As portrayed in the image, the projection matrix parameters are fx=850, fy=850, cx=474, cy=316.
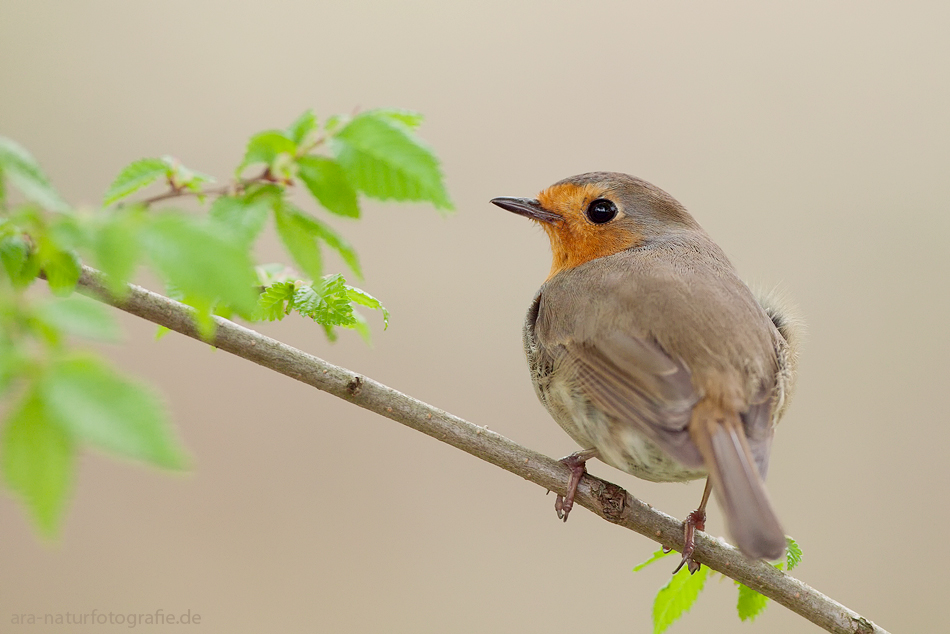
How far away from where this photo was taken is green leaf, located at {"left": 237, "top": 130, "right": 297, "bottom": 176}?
49.4 inches

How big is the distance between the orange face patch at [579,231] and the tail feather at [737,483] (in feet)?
3.25

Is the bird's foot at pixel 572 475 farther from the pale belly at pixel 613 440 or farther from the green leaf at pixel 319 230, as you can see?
the green leaf at pixel 319 230

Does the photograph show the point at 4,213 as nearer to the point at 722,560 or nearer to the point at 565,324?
the point at 565,324

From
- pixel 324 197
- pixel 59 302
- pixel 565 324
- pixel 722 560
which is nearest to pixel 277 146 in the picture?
pixel 324 197

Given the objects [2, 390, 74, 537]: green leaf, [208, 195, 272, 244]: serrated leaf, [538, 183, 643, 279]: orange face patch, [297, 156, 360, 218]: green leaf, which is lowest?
[2, 390, 74, 537]: green leaf

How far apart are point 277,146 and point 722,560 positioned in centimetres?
159

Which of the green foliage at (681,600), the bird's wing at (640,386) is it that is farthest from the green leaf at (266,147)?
the green foliage at (681,600)

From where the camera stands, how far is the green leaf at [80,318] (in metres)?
0.83

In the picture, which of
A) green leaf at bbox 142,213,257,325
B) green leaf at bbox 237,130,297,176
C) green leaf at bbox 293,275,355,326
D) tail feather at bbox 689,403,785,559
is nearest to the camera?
green leaf at bbox 142,213,257,325

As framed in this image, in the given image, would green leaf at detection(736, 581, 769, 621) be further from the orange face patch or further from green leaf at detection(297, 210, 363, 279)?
green leaf at detection(297, 210, 363, 279)

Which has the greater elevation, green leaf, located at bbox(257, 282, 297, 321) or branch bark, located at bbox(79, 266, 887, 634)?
green leaf, located at bbox(257, 282, 297, 321)

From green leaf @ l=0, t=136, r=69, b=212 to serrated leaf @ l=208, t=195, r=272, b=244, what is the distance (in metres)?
0.20

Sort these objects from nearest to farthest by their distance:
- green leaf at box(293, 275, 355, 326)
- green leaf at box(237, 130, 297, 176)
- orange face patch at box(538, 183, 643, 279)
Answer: green leaf at box(237, 130, 297, 176)
green leaf at box(293, 275, 355, 326)
orange face patch at box(538, 183, 643, 279)

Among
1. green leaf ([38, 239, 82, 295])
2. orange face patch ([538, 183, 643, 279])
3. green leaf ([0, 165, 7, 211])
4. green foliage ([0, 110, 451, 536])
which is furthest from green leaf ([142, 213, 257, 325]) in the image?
orange face patch ([538, 183, 643, 279])
